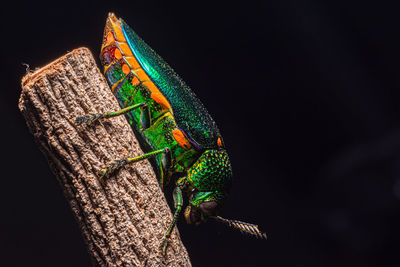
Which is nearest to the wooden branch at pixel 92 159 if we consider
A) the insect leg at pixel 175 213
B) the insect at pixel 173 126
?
the insect leg at pixel 175 213

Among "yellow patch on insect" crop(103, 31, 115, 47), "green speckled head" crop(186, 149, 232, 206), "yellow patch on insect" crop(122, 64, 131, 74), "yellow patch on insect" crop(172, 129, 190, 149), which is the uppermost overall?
"yellow patch on insect" crop(103, 31, 115, 47)

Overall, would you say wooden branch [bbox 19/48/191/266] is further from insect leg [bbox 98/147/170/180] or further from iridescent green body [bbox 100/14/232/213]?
iridescent green body [bbox 100/14/232/213]

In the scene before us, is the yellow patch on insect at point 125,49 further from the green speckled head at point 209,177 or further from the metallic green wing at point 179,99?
the green speckled head at point 209,177

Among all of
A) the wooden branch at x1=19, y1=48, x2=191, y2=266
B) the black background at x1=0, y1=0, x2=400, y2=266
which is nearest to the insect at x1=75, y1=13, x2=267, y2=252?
the wooden branch at x1=19, y1=48, x2=191, y2=266

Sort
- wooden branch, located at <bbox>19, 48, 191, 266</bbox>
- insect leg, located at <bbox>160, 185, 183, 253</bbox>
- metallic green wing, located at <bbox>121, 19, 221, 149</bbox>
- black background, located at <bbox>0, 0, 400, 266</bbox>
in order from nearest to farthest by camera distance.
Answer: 1. wooden branch, located at <bbox>19, 48, 191, 266</bbox>
2. insect leg, located at <bbox>160, 185, 183, 253</bbox>
3. metallic green wing, located at <bbox>121, 19, 221, 149</bbox>
4. black background, located at <bbox>0, 0, 400, 266</bbox>

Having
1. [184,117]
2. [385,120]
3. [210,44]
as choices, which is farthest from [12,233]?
[385,120]

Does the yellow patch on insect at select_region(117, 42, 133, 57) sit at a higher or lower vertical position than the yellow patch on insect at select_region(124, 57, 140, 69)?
higher

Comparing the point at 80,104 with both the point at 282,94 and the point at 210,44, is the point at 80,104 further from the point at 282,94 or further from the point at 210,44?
the point at 282,94

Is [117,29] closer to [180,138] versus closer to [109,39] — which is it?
[109,39]
